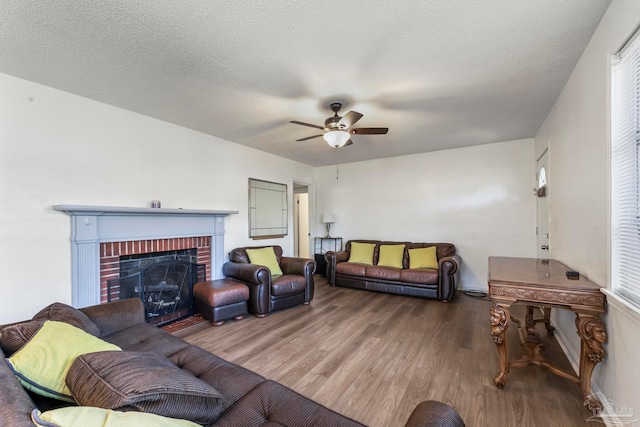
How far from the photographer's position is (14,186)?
229cm

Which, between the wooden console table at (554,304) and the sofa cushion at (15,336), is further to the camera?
the wooden console table at (554,304)

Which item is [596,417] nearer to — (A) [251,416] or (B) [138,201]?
(A) [251,416]

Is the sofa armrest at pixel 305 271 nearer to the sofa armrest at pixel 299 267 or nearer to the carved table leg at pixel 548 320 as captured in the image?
the sofa armrest at pixel 299 267

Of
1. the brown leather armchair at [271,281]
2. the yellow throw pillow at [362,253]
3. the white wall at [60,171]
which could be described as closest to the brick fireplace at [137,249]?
the white wall at [60,171]

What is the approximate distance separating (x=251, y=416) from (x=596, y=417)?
6.81 feet

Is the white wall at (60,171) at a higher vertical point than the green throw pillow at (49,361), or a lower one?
higher

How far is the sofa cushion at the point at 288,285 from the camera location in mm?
3506

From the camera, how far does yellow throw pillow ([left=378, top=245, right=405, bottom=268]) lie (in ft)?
15.6

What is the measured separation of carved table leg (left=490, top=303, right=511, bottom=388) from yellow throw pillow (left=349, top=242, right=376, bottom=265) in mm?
3072

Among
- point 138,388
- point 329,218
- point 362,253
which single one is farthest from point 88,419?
point 329,218

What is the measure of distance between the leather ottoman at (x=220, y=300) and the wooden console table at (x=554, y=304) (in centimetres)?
262

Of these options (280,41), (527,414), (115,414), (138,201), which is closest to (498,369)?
(527,414)

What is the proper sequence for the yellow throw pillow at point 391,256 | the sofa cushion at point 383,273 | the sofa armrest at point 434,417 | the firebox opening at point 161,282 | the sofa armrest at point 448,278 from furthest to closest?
the yellow throw pillow at point 391,256
the sofa cushion at point 383,273
the sofa armrest at point 448,278
the firebox opening at point 161,282
the sofa armrest at point 434,417

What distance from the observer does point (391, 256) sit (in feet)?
15.8
